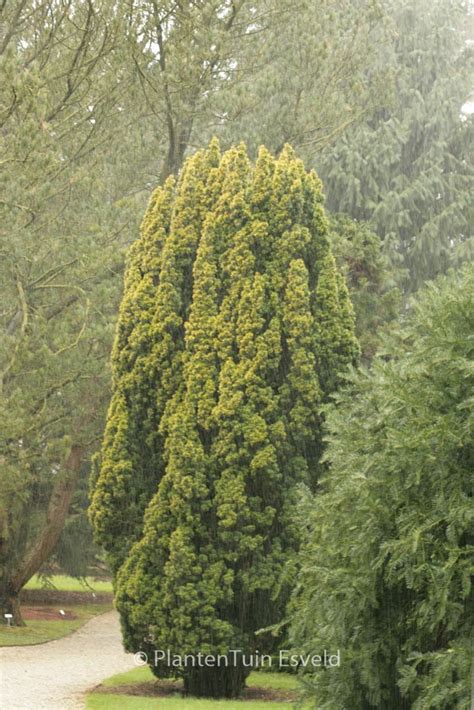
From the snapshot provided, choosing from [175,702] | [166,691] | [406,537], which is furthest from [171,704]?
[406,537]

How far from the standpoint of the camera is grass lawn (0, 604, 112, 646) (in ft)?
51.2

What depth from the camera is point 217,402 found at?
31.8ft

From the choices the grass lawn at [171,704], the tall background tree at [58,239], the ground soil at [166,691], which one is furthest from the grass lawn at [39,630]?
the grass lawn at [171,704]

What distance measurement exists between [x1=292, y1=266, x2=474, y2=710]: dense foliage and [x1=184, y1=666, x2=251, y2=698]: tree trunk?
10.1ft

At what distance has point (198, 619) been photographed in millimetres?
9281

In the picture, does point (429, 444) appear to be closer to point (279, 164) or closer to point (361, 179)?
point (279, 164)

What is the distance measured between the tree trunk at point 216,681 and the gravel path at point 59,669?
1.02 m

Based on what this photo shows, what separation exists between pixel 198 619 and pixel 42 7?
6372mm

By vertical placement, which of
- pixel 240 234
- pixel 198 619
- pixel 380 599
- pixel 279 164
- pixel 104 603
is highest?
pixel 279 164

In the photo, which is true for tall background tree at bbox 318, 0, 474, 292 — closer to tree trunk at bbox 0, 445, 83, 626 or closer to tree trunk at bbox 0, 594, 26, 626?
tree trunk at bbox 0, 445, 83, 626

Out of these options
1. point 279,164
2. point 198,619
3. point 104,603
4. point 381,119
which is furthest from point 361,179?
point 198,619

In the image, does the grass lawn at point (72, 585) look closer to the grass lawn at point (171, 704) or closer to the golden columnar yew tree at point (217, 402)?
the grass lawn at point (171, 704)

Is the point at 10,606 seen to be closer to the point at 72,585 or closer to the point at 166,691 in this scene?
the point at 166,691

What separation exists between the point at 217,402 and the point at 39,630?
9.25m
